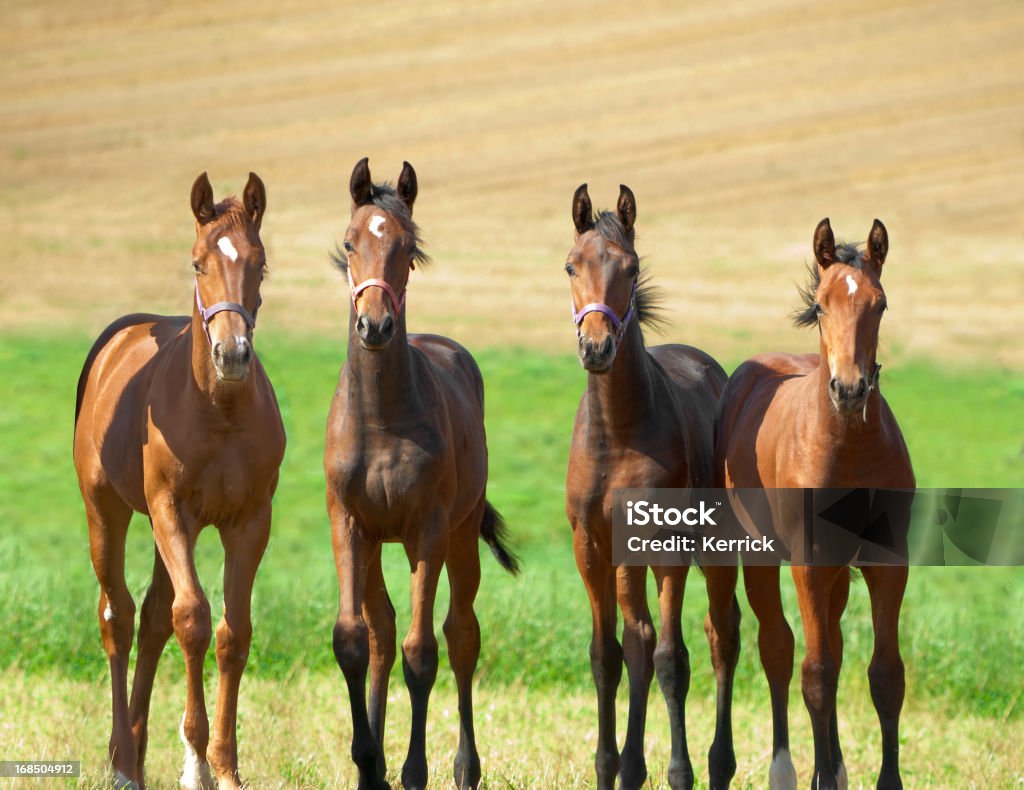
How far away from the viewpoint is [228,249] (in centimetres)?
648

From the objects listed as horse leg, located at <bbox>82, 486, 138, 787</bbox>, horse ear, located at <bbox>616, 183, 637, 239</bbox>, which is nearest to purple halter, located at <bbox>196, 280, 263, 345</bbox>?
horse leg, located at <bbox>82, 486, 138, 787</bbox>

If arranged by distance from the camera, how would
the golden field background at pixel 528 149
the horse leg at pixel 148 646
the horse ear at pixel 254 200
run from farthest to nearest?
the golden field background at pixel 528 149 → the horse leg at pixel 148 646 → the horse ear at pixel 254 200

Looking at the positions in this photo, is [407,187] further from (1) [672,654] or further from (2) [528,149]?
(2) [528,149]

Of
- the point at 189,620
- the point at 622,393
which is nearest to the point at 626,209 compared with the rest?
the point at 622,393

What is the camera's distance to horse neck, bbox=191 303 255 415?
6.60m

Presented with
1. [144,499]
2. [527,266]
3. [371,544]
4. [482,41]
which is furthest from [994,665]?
[482,41]

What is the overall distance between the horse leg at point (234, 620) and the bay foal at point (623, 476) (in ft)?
5.22

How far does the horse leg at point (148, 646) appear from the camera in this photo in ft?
24.2

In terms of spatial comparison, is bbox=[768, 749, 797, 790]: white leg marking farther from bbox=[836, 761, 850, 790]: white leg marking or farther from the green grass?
the green grass

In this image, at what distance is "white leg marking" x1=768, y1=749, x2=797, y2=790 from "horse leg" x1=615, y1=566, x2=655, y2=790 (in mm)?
706

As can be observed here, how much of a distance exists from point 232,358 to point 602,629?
2.39 meters

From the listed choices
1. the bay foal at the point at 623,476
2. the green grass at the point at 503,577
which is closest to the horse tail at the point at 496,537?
the green grass at the point at 503,577

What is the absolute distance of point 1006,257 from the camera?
24719 millimetres

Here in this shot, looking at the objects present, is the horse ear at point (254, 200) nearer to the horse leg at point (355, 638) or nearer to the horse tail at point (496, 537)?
the horse leg at point (355, 638)
